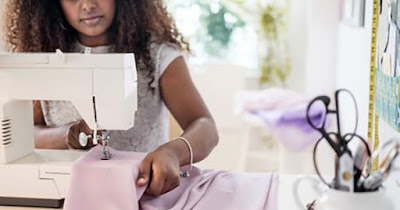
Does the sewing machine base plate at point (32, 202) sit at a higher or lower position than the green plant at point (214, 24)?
lower

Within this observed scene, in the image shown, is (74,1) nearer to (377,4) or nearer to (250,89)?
(377,4)

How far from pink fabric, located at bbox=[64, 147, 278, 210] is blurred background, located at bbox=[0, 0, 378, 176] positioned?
0.56 metres

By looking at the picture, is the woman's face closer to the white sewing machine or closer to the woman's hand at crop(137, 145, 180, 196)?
the white sewing machine

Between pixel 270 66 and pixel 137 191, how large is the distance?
2.62 meters

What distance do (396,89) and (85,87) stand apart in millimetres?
626

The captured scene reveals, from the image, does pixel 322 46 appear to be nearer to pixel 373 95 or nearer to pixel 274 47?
pixel 274 47

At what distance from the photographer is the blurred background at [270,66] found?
2.56 metres

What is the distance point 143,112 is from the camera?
1.58 m

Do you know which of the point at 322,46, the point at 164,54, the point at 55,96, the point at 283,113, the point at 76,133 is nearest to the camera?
the point at 55,96

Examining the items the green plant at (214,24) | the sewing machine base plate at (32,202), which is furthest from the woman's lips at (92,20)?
the green plant at (214,24)

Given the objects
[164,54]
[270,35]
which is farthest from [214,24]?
[164,54]

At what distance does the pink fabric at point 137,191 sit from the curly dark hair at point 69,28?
45 cm

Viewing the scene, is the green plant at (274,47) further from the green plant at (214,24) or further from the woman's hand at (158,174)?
the woman's hand at (158,174)

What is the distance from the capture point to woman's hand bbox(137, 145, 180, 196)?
109 centimetres
